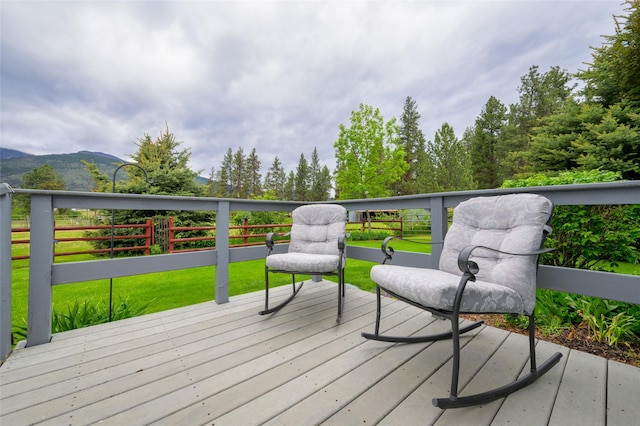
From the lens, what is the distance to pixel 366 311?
233 cm

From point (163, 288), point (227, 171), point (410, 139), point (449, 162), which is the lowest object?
point (163, 288)

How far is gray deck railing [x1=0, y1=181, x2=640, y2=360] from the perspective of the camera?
1392 millimetres

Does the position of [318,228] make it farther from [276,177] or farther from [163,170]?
[276,177]

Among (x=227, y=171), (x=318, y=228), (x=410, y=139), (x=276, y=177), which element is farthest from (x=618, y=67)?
(x=227, y=171)

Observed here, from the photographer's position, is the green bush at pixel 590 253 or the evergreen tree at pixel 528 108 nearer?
the green bush at pixel 590 253

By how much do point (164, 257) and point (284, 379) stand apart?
60.8 inches

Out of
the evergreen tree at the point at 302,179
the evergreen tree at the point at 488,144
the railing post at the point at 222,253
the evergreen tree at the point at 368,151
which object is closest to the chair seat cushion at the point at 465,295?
the railing post at the point at 222,253

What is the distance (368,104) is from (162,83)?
9.37m

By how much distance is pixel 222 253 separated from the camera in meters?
2.57

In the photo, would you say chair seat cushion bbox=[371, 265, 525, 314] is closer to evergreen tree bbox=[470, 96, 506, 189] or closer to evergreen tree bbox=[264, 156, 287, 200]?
evergreen tree bbox=[470, 96, 506, 189]

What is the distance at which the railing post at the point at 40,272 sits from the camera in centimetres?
169

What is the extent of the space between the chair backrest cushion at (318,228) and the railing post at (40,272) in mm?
1858

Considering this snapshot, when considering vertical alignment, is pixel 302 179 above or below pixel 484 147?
below

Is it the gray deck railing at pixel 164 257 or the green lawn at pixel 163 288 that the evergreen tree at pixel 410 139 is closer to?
the green lawn at pixel 163 288
